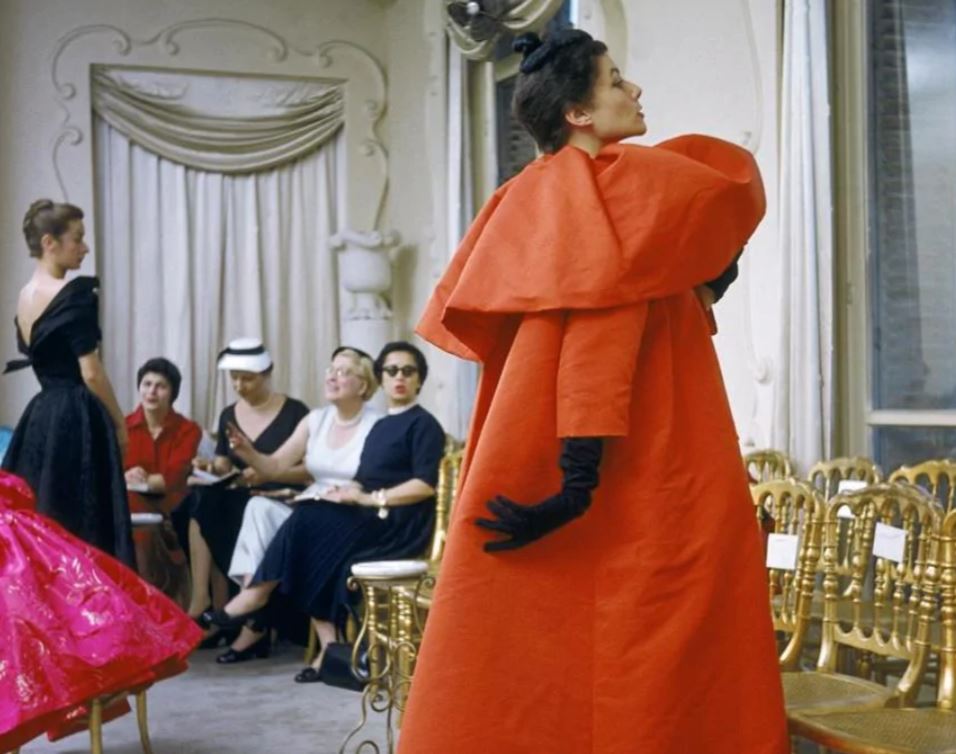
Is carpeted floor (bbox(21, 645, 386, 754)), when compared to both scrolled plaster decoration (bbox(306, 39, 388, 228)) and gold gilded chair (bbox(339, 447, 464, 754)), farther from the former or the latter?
scrolled plaster decoration (bbox(306, 39, 388, 228))

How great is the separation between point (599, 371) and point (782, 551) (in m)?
1.13

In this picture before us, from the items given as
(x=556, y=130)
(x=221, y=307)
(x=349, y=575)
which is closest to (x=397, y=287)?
(x=221, y=307)

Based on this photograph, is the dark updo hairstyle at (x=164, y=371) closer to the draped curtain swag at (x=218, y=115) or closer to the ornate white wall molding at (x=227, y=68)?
the ornate white wall molding at (x=227, y=68)

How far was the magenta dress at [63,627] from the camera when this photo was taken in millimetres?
2916

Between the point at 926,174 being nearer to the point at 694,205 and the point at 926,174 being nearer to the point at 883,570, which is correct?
the point at 883,570

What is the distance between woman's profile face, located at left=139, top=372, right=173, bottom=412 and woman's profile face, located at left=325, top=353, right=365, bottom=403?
1.08 meters

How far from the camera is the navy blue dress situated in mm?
5023

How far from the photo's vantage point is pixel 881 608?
115 inches

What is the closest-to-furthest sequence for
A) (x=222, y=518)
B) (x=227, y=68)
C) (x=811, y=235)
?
(x=811, y=235) < (x=222, y=518) < (x=227, y=68)

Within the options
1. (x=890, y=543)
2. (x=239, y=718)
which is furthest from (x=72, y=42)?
(x=890, y=543)

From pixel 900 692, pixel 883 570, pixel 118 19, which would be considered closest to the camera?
pixel 900 692

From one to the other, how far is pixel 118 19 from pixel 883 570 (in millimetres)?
5491

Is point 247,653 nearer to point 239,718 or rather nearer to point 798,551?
point 239,718

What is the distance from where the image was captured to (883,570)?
2.95 m
